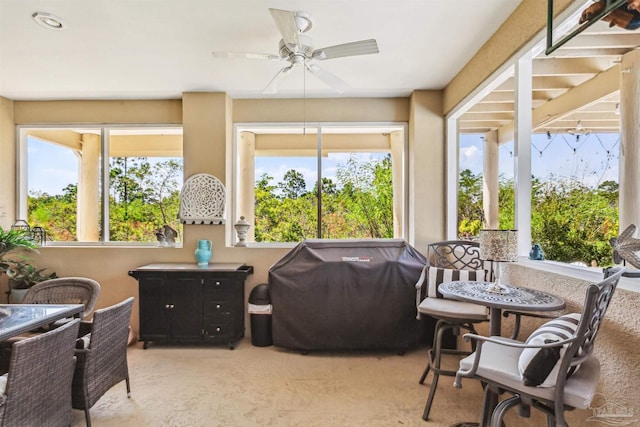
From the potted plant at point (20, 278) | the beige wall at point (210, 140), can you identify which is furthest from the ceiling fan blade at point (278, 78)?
the potted plant at point (20, 278)

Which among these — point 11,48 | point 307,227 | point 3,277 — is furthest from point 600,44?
point 3,277

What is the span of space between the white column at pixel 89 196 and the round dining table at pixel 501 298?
14.0 ft

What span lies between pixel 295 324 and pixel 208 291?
99 cm

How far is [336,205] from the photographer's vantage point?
13.9 feet

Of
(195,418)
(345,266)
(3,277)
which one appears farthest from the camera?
(3,277)

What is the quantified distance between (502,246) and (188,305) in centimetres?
301

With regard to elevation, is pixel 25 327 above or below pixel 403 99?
below

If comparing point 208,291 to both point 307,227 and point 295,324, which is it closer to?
point 295,324

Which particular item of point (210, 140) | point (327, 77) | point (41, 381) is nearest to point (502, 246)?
point (327, 77)

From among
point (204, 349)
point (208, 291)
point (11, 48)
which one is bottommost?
point (204, 349)

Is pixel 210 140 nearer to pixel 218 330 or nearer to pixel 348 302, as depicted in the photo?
pixel 218 330

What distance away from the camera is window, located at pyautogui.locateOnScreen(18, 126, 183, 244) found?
429 centimetres

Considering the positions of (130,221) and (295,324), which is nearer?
(295,324)

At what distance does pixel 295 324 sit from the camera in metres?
3.39
